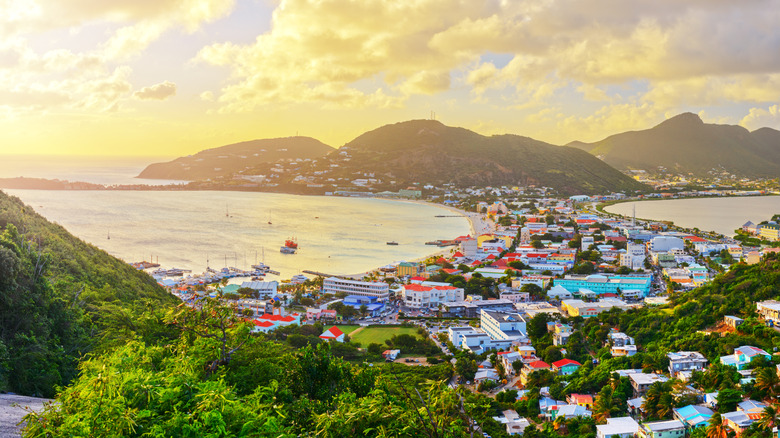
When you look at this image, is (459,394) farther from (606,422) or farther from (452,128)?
(452,128)

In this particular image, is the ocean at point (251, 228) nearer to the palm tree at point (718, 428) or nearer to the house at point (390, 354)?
the house at point (390, 354)

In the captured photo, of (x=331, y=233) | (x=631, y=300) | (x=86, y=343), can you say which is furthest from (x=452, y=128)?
(x=86, y=343)

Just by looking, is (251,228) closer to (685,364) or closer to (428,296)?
(428,296)

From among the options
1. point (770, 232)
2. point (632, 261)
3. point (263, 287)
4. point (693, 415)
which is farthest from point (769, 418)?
point (770, 232)

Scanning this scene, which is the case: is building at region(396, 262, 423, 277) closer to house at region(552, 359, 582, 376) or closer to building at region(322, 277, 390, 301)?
building at region(322, 277, 390, 301)

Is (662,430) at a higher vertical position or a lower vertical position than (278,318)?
higher
